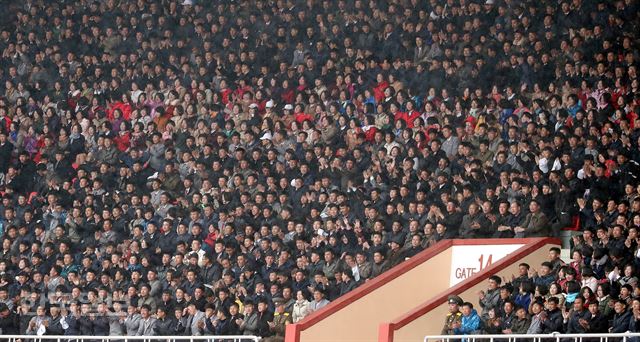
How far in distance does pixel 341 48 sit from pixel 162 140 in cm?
355

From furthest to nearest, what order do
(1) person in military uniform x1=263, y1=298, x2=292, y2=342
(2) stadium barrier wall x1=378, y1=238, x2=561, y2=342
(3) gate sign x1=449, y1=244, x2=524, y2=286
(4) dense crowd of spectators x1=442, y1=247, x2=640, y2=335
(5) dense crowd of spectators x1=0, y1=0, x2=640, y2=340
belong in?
(5) dense crowd of spectators x1=0, y1=0, x2=640, y2=340 → (3) gate sign x1=449, y1=244, x2=524, y2=286 → (1) person in military uniform x1=263, y1=298, x2=292, y2=342 → (2) stadium barrier wall x1=378, y1=238, x2=561, y2=342 → (4) dense crowd of spectators x1=442, y1=247, x2=640, y2=335

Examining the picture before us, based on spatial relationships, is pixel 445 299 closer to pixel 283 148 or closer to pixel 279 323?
pixel 279 323

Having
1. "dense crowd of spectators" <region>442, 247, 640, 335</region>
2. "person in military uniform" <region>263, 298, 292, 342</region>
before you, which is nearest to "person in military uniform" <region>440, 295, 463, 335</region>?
"dense crowd of spectators" <region>442, 247, 640, 335</region>

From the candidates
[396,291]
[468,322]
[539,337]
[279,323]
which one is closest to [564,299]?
[468,322]

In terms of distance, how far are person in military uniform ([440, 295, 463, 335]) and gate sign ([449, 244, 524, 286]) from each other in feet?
5.61

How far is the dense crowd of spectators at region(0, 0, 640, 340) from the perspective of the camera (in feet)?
65.0

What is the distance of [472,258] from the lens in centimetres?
1977

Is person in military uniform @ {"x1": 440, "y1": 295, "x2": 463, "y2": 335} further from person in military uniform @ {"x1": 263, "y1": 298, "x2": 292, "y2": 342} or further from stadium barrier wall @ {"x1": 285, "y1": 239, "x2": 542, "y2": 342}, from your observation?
person in military uniform @ {"x1": 263, "y1": 298, "x2": 292, "y2": 342}

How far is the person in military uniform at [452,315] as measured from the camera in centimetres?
1755

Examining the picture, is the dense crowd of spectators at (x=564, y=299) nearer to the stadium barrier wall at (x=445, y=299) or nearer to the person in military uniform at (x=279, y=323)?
the stadium barrier wall at (x=445, y=299)

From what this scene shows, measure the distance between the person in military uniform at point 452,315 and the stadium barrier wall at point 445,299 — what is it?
0.39 m

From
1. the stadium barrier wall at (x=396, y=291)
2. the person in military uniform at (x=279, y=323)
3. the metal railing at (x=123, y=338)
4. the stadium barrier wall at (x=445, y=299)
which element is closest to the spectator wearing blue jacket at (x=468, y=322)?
the stadium barrier wall at (x=445, y=299)

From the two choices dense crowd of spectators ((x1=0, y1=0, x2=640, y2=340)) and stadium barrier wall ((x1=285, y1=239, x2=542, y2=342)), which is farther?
dense crowd of spectators ((x1=0, y1=0, x2=640, y2=340))

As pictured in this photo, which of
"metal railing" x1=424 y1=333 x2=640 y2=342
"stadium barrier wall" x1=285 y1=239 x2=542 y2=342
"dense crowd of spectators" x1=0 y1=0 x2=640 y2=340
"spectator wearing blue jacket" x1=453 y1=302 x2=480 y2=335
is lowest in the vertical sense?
"metal railing" x1=424 y1=333 x2=640 y2=342
